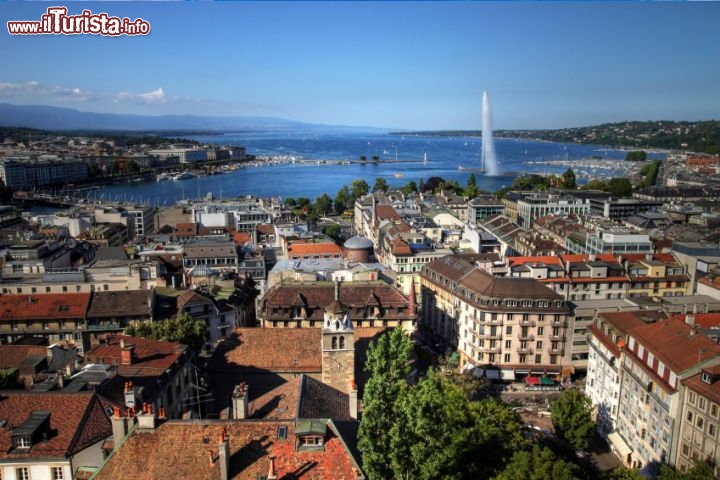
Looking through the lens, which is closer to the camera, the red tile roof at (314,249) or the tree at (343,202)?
the red tile roof at (314,249)

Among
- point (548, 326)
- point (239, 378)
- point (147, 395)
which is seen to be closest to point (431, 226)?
point (548, 326)

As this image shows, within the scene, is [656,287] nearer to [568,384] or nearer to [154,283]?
[568,384]

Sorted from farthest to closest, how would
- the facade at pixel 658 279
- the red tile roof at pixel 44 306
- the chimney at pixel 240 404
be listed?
the facade at pixel 658 279
the red tile roof at pixel 44 306
the chimney at pixel 240 404

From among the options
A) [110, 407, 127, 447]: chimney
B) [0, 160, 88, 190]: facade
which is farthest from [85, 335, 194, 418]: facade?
[0, 160, 88, 190]: facade

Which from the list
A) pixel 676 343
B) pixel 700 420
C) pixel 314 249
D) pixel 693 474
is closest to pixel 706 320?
pixel 676 343

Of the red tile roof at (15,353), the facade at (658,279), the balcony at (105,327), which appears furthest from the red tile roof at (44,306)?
the facade at (658,279)

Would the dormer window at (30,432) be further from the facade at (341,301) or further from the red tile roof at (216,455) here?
the facade at (341,301)

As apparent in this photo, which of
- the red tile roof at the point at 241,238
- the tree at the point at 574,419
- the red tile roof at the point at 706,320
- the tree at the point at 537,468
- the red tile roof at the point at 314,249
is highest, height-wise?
the red tile roof at the point at 706,320

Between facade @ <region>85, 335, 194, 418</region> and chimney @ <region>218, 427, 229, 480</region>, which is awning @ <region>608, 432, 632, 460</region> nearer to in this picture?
facade @ <region>85, 335, 194, 418</region>
